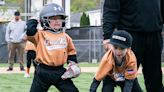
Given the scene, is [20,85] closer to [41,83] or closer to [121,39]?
[41,83]

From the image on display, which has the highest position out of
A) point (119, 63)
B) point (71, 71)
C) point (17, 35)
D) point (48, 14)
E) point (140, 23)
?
point (48, 14)

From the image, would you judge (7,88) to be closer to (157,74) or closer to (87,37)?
(157,74)

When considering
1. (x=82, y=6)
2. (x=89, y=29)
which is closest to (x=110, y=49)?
(x=89, y=29)

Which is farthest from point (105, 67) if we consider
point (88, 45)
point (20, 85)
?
point (88, 45)

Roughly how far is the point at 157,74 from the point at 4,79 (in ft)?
22.0

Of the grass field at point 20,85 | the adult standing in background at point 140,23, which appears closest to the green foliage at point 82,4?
the grass field at point 20,85

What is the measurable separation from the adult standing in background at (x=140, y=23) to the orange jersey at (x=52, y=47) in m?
0.47

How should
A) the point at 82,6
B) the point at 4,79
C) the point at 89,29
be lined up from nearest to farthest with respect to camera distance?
the point at 4,79 < the point at 89,29 < the point at 82,6

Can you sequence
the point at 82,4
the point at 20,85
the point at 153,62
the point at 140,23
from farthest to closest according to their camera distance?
1. the point at 82,4
2. the point at 20,85
3. the point at 153,62
4. the point at 140,23

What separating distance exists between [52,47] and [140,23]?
3.52 ft

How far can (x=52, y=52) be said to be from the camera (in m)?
6.18

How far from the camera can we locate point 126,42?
586 cm

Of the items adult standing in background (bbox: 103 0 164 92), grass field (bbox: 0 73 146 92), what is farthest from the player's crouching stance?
grass field (bbox: 0 73 146 92)

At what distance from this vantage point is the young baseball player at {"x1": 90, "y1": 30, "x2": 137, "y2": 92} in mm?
5871
